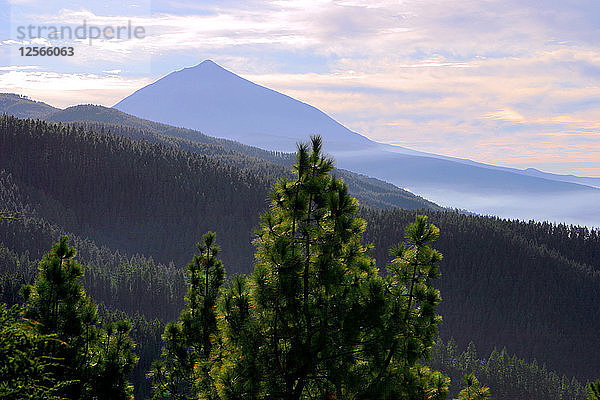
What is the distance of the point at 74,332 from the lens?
63.4 feet

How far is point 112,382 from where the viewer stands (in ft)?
70.2

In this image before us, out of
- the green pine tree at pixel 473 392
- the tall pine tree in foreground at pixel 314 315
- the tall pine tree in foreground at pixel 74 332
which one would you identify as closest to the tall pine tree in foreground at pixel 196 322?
the tall pine tree in foreground at pixel 74 332

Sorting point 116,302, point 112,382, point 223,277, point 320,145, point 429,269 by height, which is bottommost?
point 116,302

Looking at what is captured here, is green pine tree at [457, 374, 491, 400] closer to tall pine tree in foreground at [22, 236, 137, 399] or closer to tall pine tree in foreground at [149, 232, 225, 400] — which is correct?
tall pine tree in foreground at [22, 236, 137, 399]

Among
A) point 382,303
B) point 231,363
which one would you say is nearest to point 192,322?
point 231,363

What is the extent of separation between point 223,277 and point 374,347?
14432 millimetres

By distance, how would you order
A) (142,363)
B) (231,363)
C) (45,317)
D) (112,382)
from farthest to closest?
1. (142,363)
2. (112,382)
3. (45,317)
4. (231,363)

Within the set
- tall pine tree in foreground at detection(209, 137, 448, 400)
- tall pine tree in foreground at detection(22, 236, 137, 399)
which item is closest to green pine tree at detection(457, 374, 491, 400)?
tall pine tree in foreground at detection(209, 137, 448, 400)

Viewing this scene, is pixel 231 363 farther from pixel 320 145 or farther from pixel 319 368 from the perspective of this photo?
pixel 320 145

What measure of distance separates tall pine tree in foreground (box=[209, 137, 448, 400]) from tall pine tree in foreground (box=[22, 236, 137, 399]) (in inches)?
251

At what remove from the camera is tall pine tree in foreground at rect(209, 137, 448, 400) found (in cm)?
1377

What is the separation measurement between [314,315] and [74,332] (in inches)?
418

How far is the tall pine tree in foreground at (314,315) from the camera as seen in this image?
45.2 ft

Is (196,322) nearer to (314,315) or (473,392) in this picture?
(314,315)
